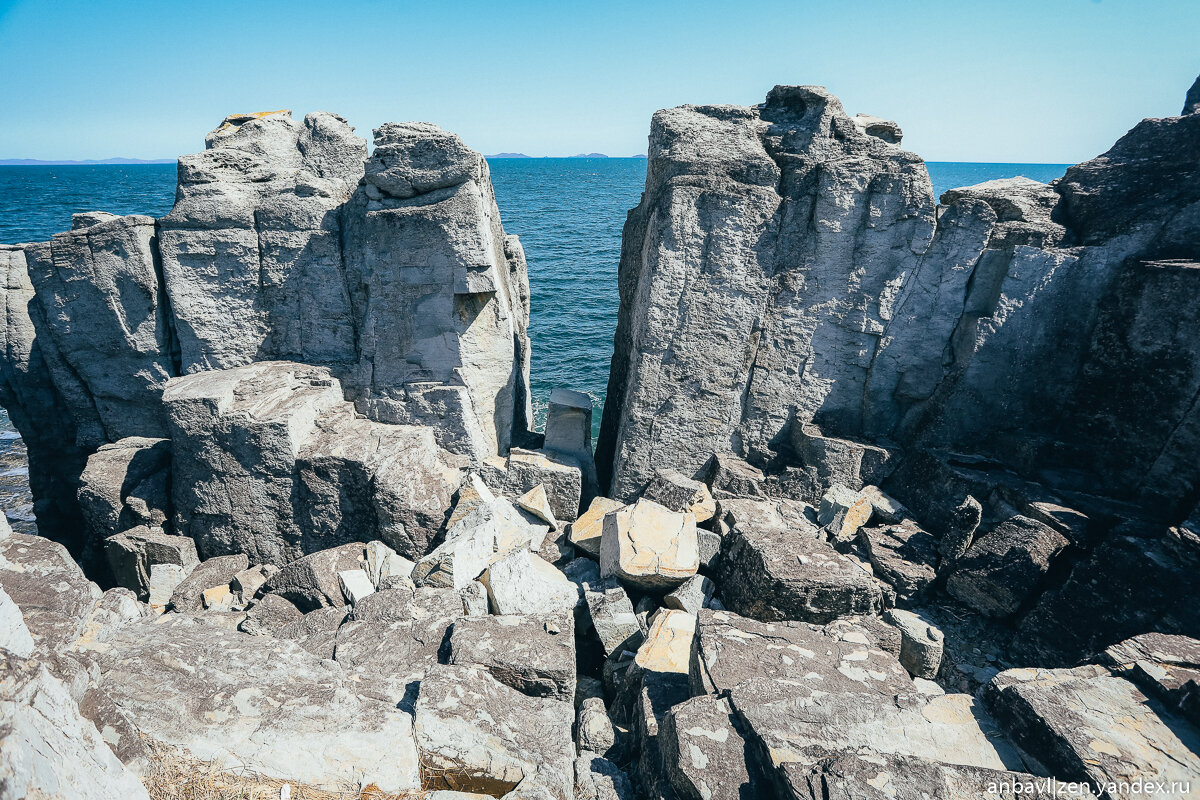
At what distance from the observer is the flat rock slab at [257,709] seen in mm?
2703

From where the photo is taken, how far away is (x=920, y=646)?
13.2ft

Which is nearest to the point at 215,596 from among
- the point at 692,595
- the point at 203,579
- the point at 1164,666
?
the point at 203,579

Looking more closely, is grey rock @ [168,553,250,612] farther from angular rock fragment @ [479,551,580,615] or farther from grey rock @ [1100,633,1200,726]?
grey rock @ [1100,633,1200,726]

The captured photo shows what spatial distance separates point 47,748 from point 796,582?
3881 mm

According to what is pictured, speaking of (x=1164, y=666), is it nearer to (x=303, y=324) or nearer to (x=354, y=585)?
(x=354, y=585)

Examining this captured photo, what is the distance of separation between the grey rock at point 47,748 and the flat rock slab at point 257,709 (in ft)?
1.62

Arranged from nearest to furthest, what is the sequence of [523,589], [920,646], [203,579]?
[920,646]
[523,589]
[203,579]

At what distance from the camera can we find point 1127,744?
2.69m

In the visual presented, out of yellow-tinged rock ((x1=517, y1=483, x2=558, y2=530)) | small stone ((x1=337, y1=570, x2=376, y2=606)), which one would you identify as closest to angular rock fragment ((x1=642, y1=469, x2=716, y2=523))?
yellow-tinged rock ((x1=517, y1=483, x2=558, y2=530))

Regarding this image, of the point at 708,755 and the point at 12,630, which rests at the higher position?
the point at 12,630

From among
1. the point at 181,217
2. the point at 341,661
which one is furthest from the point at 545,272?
the point at 341,661

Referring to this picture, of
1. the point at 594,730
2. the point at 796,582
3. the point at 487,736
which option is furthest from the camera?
the point at 796,582

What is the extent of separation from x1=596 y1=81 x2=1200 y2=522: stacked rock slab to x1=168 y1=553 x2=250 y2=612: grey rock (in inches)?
146

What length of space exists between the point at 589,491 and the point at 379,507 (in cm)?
205
